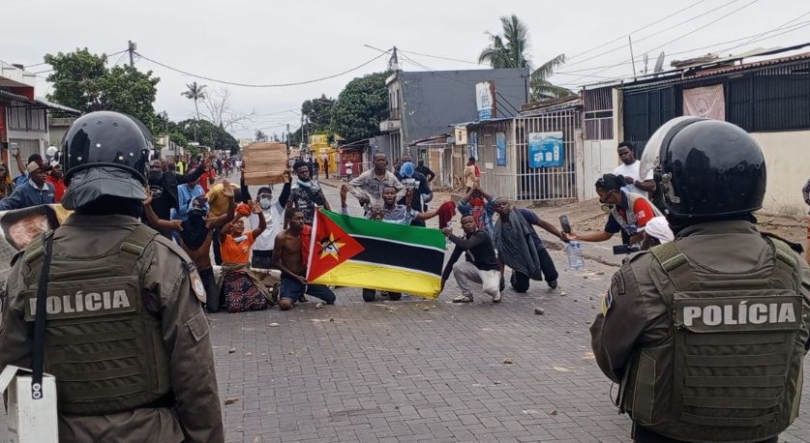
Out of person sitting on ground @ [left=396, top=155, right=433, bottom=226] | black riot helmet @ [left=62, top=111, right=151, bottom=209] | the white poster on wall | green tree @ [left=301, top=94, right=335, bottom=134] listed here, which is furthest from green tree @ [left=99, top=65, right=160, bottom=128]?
green tree @ [left=301, top=94, right=335, bottom=134]

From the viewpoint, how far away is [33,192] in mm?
9484

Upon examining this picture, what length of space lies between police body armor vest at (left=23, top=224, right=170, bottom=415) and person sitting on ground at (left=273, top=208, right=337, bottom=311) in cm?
783

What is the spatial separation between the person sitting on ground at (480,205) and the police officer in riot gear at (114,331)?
9.94m

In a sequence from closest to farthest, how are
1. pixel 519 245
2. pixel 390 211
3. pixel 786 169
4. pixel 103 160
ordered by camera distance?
pixel 103 160
pixel 519 245
pixel 390 211
pixel 786 169

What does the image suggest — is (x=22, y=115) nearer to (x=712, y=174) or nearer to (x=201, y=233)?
(x=201, y=233)

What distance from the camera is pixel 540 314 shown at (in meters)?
10.1

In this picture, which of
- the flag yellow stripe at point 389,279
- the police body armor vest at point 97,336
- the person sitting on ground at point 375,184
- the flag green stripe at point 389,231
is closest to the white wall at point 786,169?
the person sitting on ground at point 375,184

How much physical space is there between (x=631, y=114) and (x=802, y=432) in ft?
59.7

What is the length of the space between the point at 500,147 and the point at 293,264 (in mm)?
17727

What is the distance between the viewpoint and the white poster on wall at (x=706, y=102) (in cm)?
1889

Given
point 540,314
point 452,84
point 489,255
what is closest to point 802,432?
point 540,314

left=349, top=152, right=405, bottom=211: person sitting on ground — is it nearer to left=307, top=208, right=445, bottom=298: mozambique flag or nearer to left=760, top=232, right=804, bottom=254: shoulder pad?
left=307, top=208, right=445, bottom=298: mozambique flag

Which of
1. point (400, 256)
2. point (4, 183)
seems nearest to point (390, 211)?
point (400, 256)

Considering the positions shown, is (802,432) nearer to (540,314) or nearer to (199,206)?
(540,314)
